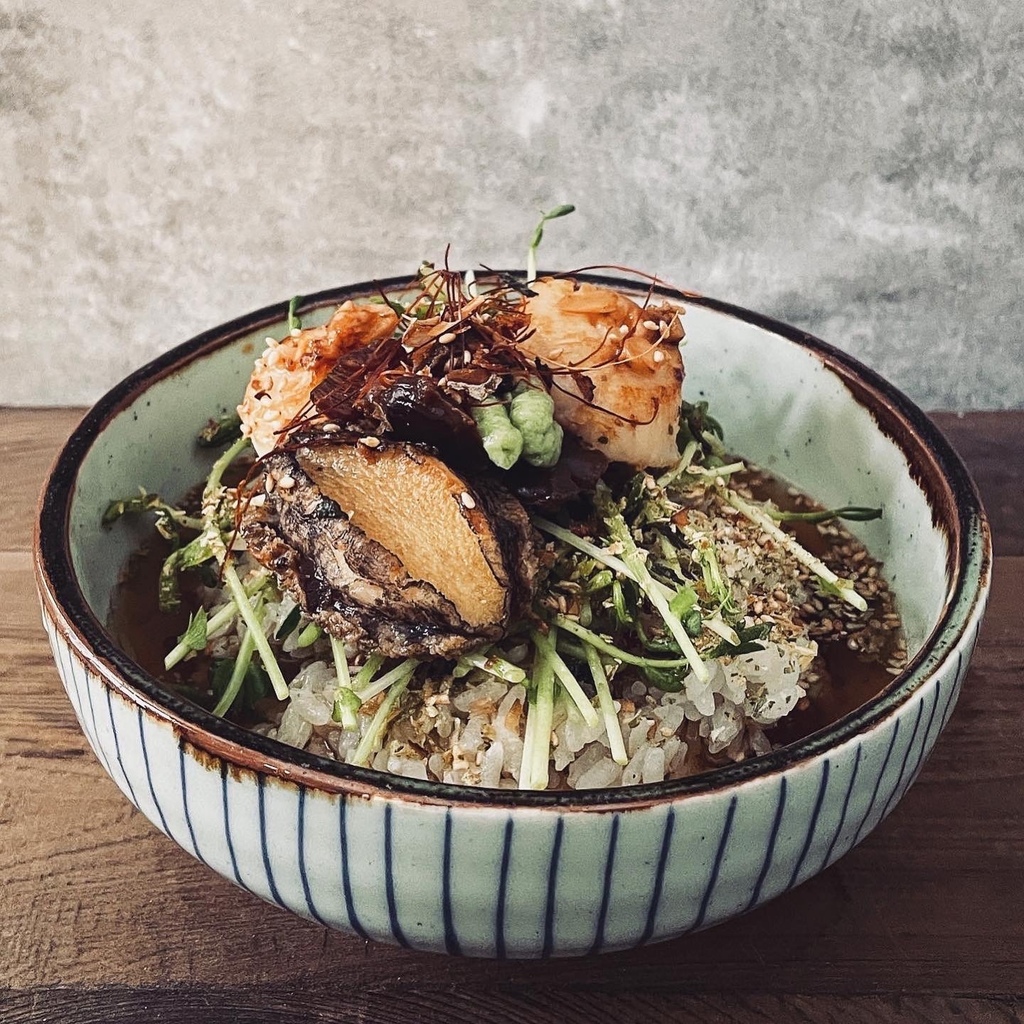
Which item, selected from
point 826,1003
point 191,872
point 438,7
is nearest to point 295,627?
point 191,872

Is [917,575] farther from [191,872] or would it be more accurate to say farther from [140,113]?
[140,113]

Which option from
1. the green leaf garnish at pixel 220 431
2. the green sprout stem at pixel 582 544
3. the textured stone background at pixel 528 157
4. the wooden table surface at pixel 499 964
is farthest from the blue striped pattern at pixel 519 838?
the textured stone background at pixel 528 157

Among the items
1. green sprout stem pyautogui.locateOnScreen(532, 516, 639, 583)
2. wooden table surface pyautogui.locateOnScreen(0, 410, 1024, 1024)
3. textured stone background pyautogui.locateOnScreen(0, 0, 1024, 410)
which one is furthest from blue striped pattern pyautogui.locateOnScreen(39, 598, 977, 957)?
textured stone background pyautogui.locateOnScreen(0, 0, 1024, 410)

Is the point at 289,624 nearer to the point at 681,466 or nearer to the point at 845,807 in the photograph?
the point at 681,466

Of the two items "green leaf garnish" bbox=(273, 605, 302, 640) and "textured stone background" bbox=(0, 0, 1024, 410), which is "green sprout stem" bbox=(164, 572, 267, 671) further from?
"textured stone background" bbox=(0, 0, 1024, 410)

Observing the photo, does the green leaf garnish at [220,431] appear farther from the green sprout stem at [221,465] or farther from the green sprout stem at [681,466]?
the green sprout stem at [681,466]
